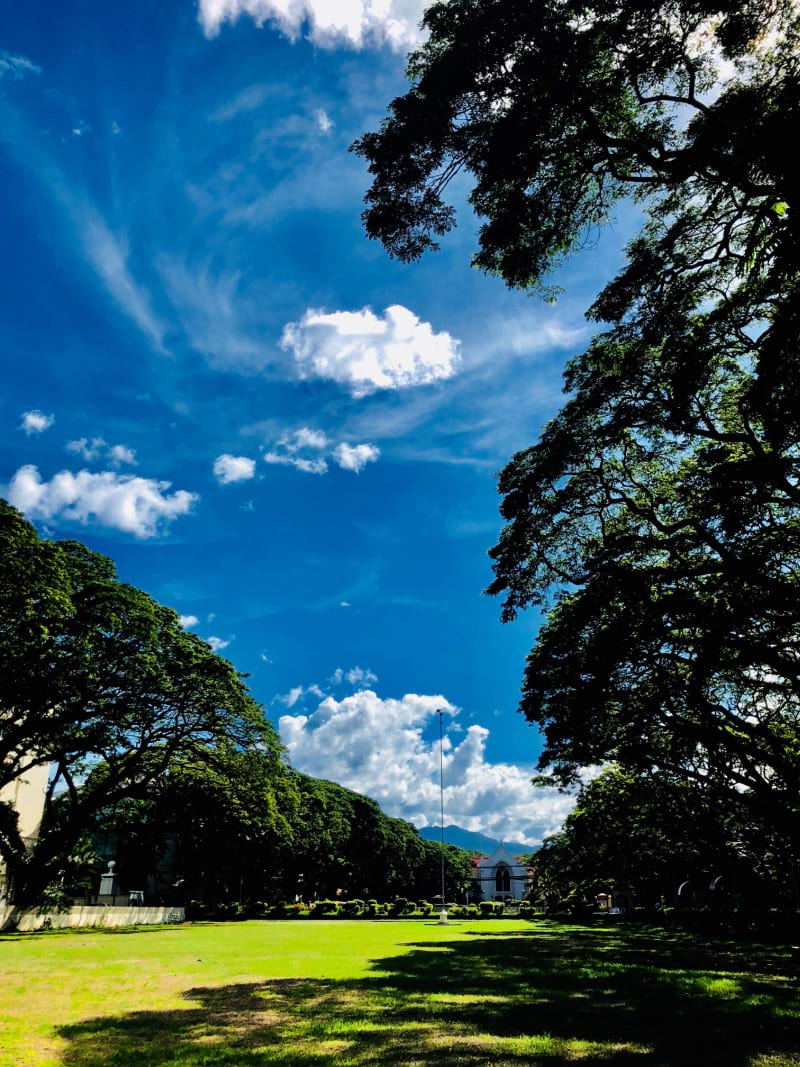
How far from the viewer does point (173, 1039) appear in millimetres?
7035

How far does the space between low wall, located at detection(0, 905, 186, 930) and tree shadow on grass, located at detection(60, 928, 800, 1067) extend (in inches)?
979

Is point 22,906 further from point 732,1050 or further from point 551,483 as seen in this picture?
point 732,1050

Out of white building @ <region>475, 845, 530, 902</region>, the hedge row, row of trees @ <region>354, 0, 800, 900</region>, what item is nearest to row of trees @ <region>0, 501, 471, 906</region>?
the hedge row

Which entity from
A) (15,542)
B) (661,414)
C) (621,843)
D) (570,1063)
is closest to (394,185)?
(661,414)

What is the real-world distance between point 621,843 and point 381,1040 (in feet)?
119

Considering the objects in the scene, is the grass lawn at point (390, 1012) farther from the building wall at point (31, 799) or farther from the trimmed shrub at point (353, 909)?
the trimmed shrub at point (353, 909)

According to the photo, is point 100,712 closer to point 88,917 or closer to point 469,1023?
point 88,917

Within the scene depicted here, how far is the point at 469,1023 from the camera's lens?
25.9 ft

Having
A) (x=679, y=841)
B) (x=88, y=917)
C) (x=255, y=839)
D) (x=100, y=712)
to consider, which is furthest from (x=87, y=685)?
(x=255, y=839)

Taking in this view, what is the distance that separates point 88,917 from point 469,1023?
35.1 meters

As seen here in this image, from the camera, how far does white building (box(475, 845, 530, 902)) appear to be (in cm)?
12000

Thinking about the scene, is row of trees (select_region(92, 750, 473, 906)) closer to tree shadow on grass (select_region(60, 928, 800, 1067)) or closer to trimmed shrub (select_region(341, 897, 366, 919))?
trimmed shrub (select_region(341, 897, 366, 919))

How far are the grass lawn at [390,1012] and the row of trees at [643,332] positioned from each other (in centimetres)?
622

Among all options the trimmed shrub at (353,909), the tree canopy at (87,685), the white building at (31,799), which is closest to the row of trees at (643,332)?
the tree canopy at (87,685)
